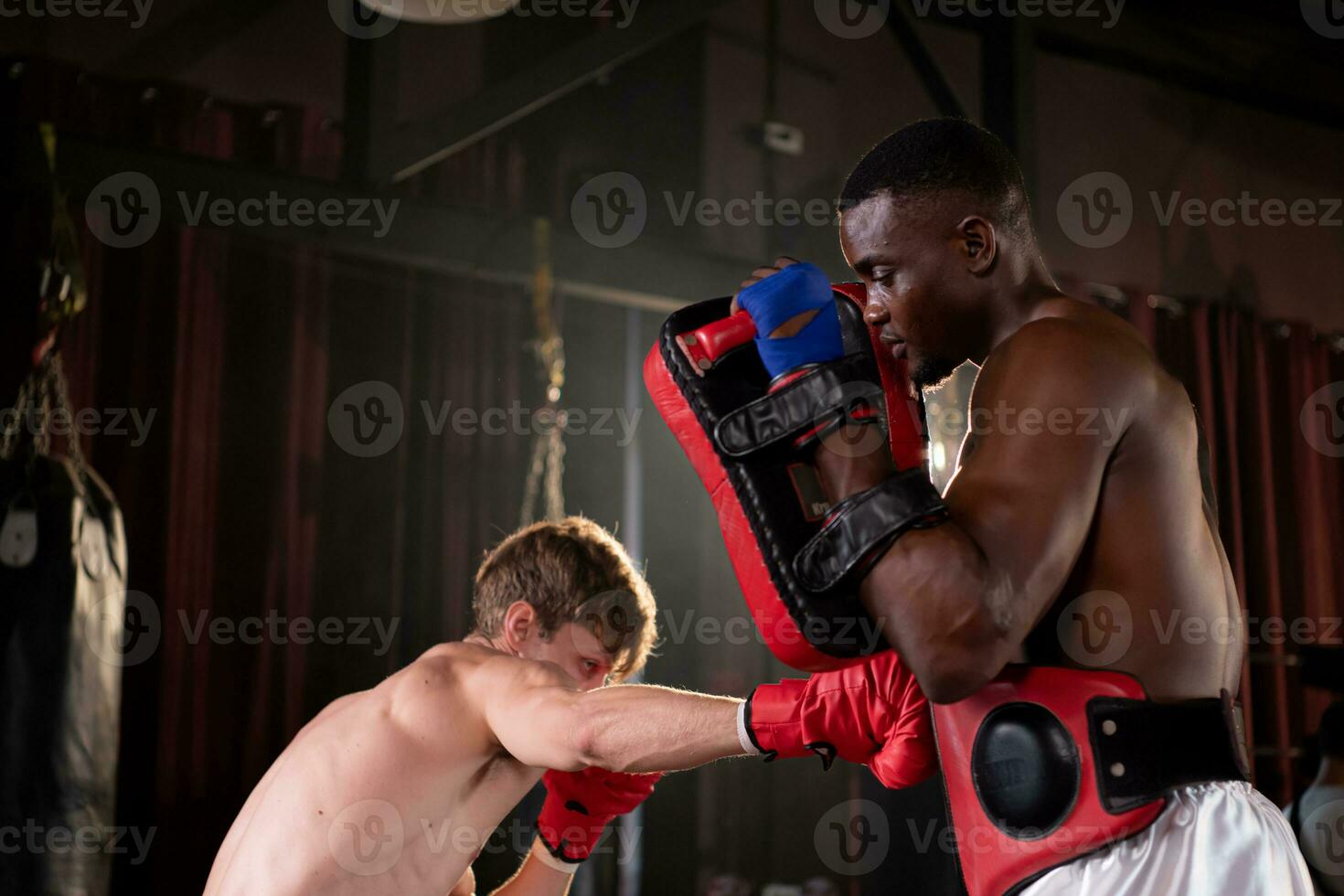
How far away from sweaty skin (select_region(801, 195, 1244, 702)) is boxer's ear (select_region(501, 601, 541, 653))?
982 millimetres

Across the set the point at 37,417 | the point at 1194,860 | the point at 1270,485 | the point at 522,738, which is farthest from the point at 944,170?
the point at 1270,485

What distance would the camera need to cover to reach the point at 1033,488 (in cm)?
113

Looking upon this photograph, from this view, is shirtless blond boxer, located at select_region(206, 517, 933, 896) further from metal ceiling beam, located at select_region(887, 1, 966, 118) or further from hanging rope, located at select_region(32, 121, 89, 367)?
metal ceiling beam, located at select_region(887, 1, 966, 118)

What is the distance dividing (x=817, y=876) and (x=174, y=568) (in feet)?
9.27

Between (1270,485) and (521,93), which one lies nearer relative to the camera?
(521,93)

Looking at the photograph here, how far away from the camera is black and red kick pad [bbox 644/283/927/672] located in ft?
3.86

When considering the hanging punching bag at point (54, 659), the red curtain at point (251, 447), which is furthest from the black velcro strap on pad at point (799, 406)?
the red curtain at point (251, 447)

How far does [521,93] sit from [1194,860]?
301 cm

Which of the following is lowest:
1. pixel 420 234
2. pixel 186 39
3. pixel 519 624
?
pixel 519 624

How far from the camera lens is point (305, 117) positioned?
423cm

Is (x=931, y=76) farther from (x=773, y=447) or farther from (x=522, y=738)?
(x=773, y=447)

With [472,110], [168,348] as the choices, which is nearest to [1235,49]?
[472,110]

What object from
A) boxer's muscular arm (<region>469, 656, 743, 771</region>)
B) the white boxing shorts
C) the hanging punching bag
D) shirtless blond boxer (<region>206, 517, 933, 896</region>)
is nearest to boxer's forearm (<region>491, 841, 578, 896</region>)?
shirtless blond boxer (<region>206, 517, 933, 896</region>)

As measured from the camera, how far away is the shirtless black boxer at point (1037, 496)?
3.59 ft
